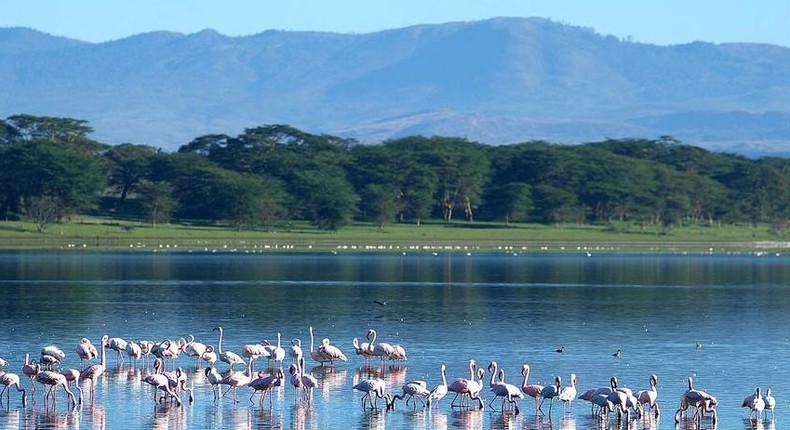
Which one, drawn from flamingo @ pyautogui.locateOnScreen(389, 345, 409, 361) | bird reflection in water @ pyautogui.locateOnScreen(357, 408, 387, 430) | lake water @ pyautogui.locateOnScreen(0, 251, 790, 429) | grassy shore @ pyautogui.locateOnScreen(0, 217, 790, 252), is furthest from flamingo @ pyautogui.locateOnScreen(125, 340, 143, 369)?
grassy shore @ pyautogui.locateOnScreen(0, 217, 790, 252)

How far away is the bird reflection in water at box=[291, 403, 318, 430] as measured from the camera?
25672 millimetres

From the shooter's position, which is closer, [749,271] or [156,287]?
[156,287]

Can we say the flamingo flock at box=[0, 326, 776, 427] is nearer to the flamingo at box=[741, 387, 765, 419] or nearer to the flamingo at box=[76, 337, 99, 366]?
the flamingo at box=[741, 387, 765, 419]

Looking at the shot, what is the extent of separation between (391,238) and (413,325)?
72.1 m

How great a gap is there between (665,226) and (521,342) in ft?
322

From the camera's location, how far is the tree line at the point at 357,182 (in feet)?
383

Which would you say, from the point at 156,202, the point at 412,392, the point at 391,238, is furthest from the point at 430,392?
the point at 156,202

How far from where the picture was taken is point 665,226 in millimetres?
134250

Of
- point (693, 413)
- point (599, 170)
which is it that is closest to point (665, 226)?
point (599, 170)

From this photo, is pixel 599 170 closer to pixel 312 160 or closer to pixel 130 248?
pixel 312 160

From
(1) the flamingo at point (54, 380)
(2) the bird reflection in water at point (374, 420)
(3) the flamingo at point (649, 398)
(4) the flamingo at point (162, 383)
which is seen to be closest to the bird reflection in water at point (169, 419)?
(4) the flamingo at point (162, 383)

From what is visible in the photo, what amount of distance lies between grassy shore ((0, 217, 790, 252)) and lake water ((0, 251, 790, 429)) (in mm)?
23756

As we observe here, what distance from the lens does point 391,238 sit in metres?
115

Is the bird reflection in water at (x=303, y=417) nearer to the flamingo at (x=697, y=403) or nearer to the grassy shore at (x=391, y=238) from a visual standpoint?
the flamingo at (x=697, y=403)
